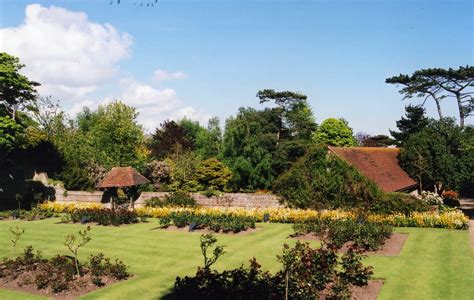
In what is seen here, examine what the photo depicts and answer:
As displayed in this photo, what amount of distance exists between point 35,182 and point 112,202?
9628mm

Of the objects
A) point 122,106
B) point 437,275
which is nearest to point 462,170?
point 437,275

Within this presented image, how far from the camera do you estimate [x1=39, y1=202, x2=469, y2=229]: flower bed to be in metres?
23.3

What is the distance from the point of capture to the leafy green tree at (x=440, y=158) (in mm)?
33469

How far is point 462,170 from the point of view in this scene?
34.0 meters

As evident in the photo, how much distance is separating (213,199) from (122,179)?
745 cm

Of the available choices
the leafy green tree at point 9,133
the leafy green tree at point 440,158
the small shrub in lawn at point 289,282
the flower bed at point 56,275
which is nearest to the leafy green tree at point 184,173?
the leafy green tree at point 9,133

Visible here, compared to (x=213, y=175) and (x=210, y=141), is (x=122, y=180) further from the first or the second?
(x=210, y=141)

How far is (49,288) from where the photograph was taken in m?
14.2

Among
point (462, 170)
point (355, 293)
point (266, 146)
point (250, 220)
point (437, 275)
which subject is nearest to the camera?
point (355, 293)

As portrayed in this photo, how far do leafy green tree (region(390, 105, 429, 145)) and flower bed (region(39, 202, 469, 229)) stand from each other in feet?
70.3

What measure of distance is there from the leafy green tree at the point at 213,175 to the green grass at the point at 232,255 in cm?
951

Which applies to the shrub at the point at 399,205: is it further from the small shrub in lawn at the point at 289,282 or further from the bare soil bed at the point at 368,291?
the small shrub in lawn at the point at 289,282

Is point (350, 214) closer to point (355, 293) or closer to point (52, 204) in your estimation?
point (355, 293)

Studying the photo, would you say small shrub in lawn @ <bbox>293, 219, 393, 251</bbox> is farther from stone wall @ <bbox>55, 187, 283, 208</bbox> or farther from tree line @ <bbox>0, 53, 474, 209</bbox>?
tree line @ <bbox>0, 53, 474, 209</bbox>
